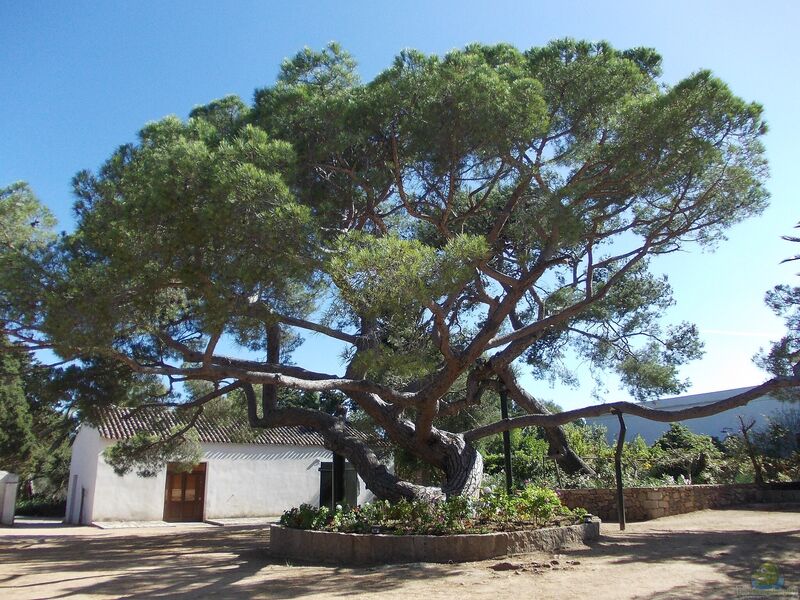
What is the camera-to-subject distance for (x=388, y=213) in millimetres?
10859

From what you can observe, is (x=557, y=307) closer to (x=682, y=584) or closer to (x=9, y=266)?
(x=682, y=584)

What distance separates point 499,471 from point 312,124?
1104 cm

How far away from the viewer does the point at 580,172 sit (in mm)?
10008

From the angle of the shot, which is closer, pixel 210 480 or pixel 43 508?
pixel 210 480

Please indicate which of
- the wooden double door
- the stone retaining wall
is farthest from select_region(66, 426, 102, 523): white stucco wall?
the stone retaining wall

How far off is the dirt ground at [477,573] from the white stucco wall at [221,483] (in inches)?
442

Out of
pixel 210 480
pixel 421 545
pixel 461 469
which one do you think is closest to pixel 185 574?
pixel 421 545

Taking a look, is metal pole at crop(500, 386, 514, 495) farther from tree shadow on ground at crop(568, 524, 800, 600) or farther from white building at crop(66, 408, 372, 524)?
white building at crop(66, 408, 372, 524)

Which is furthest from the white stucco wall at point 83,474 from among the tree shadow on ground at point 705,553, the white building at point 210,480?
the tree shadow on ground at point 705,553

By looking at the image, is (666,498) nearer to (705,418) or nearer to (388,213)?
(388,213)

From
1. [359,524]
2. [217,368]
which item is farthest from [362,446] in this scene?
[217,368]

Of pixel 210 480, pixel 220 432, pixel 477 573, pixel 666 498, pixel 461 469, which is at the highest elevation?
pixel 220 432

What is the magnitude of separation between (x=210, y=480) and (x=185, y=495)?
3.21 feet

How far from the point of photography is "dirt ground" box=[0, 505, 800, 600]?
593 centimetres
